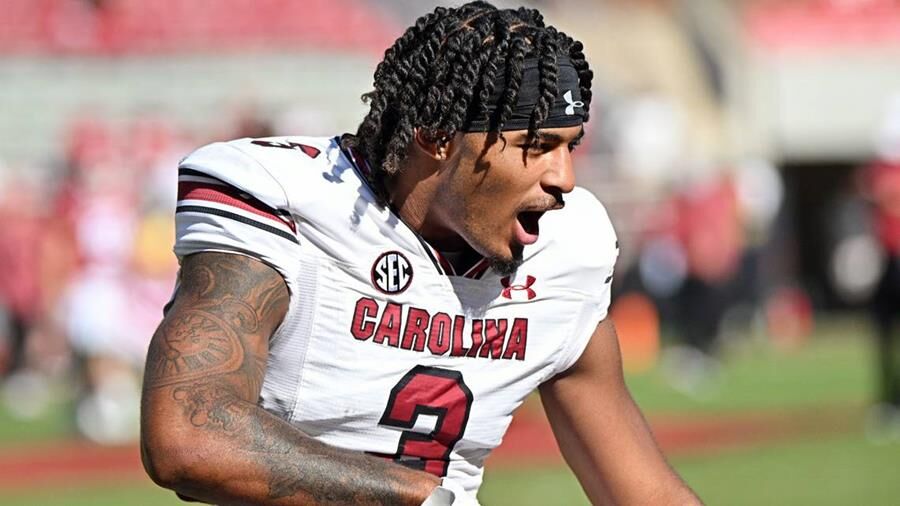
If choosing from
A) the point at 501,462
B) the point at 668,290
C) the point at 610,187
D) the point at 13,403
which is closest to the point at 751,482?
the point at 501,462

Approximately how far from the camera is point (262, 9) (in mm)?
Result: 20812

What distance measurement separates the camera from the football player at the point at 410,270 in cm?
278

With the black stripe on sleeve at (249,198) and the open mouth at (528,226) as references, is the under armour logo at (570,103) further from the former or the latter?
the black stripe on sleeve at (249,198)

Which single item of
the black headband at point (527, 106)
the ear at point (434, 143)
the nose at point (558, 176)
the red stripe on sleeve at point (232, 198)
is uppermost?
the black headband at point (527, 106)

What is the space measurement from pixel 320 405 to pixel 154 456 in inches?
22.3

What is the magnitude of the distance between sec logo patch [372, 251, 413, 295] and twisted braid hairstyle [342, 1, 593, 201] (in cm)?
13

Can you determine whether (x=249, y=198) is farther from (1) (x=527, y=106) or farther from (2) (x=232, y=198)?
(1) (x=527, y=106)

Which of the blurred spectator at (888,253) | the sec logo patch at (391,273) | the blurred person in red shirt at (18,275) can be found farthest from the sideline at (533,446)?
the sec logo patch at (391,273)

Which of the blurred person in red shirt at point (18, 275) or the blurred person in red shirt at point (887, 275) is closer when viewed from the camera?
the blurred person in red shirt at point (887, 275)

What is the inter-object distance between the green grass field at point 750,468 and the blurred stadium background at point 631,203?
0.03m

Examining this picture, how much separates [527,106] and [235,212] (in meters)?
0.59

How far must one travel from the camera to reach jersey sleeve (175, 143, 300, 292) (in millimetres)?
2834

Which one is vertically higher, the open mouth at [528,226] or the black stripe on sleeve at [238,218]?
the open mouth at [528,226]

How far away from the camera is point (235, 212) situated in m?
2.84
